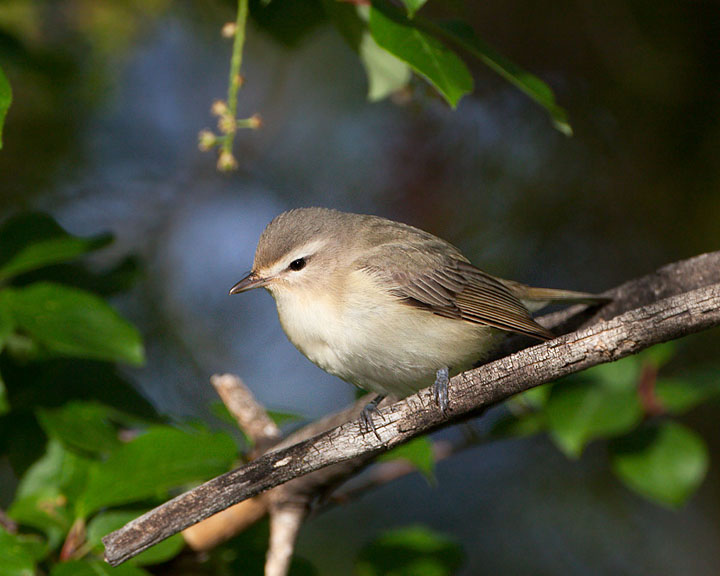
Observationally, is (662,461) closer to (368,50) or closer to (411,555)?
(411,555)

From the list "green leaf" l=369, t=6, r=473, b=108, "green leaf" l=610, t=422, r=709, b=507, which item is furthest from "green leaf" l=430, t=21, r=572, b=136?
"green leaf" l=610, t=422, r=709, b=507

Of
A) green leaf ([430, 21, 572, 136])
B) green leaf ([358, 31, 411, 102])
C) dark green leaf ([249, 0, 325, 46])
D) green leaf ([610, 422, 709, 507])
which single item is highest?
dark green leaf ([249, 0, 325, 46])

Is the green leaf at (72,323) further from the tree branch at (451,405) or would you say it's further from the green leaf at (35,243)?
the tree branch at (451,405)

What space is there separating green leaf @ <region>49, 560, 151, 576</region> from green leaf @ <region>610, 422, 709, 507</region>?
196cm

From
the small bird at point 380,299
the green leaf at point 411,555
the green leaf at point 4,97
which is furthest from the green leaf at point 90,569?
the green leaf at point 4,97

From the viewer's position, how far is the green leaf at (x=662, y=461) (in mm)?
3064

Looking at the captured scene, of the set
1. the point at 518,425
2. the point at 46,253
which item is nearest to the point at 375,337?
the point at 518,425

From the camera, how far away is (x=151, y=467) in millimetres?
2551

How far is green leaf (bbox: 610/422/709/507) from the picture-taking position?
3064mm

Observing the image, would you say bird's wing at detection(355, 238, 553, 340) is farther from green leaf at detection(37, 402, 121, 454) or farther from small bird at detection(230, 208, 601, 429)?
green leaf at detection(37, 402, 121, 454)

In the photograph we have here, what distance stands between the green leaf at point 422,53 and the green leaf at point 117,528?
1.69 meters

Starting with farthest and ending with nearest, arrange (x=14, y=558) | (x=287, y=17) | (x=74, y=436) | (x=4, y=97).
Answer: (x=287, y=17) < (x=74, y=436) < (x=14, y=558) < (x=4, y=97)

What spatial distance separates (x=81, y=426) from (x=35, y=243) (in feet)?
2.23

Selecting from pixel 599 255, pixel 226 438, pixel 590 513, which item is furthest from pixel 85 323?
pixel 590 513
